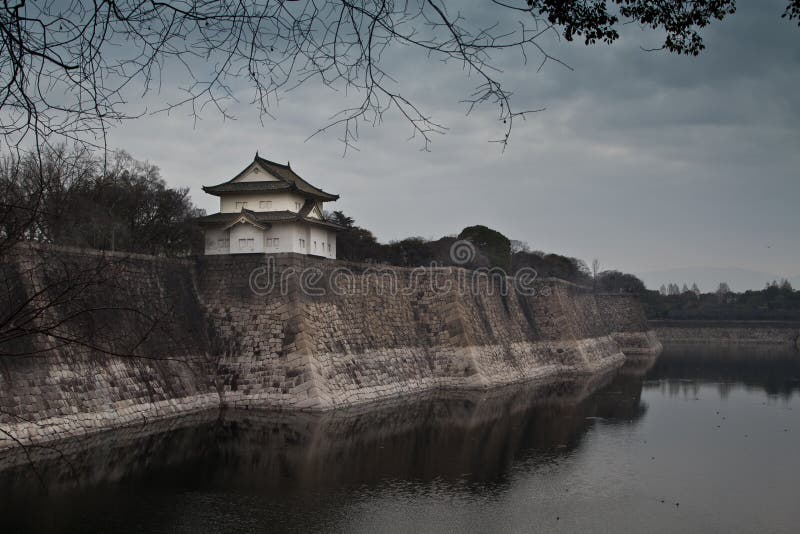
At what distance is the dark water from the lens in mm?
10344

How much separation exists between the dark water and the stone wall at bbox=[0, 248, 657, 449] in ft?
3.10

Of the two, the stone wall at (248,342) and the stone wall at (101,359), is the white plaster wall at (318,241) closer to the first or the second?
the stone wall at (248,342)

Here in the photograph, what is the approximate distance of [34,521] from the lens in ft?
31.2

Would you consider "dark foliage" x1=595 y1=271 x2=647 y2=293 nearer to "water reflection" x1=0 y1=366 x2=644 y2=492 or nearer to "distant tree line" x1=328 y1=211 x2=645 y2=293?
"distant tree line" x1=328 y1=211 x2=645 y2=293

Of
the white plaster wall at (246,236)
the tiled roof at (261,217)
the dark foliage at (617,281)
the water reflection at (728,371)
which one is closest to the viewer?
the tiled roof at (261,217)

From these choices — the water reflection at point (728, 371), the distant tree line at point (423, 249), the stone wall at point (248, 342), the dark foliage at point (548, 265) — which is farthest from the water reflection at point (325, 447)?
the dark foliage at point (548, 265)

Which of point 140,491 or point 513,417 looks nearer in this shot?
point 140,491

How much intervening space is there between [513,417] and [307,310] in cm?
673

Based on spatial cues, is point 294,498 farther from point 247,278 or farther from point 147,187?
point 147,187

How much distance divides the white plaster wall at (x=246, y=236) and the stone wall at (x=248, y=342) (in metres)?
5.69

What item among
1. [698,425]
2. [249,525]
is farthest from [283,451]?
[698,425]

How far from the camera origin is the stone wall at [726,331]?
69.8 meters

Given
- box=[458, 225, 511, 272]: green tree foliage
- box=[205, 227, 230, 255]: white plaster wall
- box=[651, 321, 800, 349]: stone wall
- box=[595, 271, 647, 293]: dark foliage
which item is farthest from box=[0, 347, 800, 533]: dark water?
box=[595, 271, 647, 293]: dark foliage

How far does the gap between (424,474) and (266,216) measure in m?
17.6
